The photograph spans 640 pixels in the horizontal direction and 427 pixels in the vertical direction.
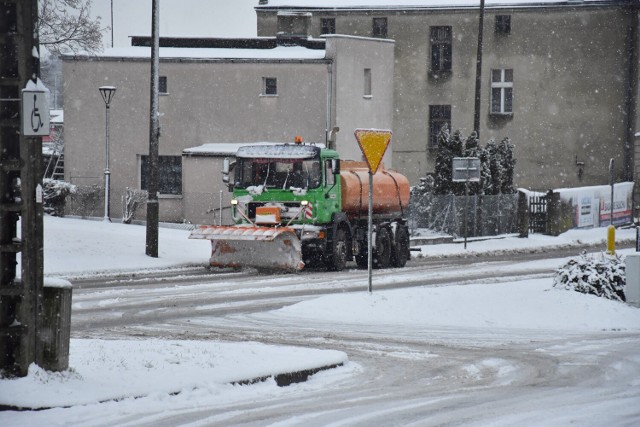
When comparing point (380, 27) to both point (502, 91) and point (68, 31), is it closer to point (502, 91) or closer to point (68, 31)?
point (502, 91)

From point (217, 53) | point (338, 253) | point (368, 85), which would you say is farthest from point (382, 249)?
point (368, 85)

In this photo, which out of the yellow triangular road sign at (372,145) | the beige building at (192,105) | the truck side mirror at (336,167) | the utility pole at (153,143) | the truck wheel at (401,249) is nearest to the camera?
the yellow triangular road sign at (372,145)

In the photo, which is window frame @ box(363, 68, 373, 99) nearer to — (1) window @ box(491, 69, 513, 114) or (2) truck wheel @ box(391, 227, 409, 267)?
(1) window @ box(491, 69, 513, 114)

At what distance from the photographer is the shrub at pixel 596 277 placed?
20812 mm

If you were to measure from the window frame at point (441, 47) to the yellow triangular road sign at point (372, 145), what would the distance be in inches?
1555

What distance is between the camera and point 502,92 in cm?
5953

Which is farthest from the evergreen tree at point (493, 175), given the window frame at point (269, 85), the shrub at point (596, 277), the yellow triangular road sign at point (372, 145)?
the yellow triangular road sign at point (372, 145)

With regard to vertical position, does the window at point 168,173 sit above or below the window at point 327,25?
below

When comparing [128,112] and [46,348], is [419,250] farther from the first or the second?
[46,348]

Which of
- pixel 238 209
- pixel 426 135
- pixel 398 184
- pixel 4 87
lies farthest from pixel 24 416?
pixel 426 135

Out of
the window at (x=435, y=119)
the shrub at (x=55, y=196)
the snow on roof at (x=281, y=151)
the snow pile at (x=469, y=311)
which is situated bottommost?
the snow pile at (x=469, y=311)

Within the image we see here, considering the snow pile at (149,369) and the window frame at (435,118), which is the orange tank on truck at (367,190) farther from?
the window frame at (435,118)

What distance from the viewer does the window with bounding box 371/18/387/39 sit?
59.2 m

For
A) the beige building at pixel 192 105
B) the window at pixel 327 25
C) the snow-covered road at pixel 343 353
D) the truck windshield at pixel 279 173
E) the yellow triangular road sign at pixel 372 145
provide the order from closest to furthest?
the snow-covered road at pixel 343 353
the yellow triangular road sign at pixel 372 145
the truck windshield at pixel 279 173
the beige building at pixel 192 105
the window at pixel 327 25
